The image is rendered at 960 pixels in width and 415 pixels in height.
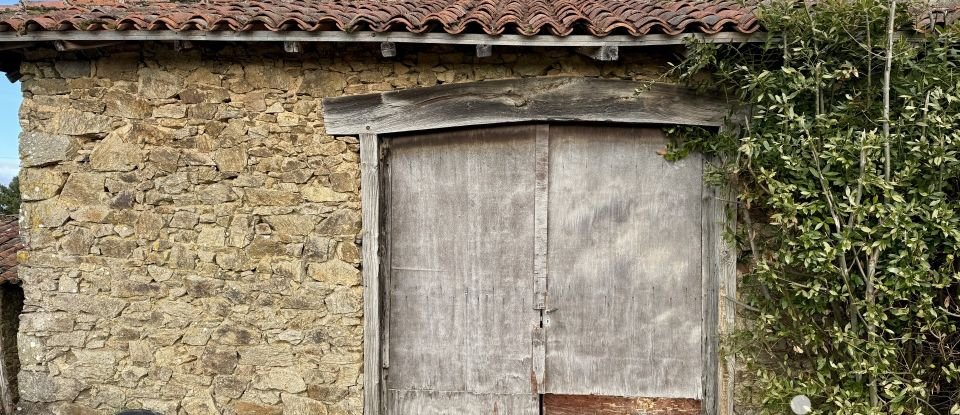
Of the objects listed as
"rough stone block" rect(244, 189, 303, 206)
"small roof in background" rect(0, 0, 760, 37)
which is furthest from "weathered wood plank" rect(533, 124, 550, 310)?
"rough stone block" rect(244, 189, 303, 206)

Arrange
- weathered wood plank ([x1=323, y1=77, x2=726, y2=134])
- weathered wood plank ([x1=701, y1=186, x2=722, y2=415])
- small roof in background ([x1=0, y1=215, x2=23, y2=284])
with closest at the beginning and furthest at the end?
weathered wood plank ([x1=323, y1=77, x2=726, y2=134])
weathered wood plank ([x1=701, y1=186, x2=722, y2=415])
small roof in background ([x1=0, y1=215, x2=23, y2=284])

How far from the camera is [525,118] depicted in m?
3.66

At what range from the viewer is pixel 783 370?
3566mm

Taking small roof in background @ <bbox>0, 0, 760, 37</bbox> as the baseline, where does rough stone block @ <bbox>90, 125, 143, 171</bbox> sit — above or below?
below

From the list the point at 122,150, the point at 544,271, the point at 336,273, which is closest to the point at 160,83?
the point at 122,150

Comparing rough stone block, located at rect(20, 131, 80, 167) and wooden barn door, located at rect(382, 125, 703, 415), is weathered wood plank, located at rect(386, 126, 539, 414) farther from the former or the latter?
rough stone block, located at rect(20, 131, 80, 167)

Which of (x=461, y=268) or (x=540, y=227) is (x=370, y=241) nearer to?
(x=461, y=268)

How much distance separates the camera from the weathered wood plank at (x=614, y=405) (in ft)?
12.6

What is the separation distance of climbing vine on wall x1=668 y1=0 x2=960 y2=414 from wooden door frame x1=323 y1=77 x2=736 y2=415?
0.83ft

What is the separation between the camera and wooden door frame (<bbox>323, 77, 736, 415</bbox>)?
360cm

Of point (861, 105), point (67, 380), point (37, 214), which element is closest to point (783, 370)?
point (861, 105)

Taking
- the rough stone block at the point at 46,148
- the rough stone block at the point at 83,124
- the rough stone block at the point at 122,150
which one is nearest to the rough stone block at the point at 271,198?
the rough stone block at the point at 122,150

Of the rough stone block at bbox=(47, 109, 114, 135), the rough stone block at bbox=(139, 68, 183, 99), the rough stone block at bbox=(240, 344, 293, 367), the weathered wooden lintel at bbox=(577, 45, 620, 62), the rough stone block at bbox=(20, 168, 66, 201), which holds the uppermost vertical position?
the weathered wooden lintel at bbox=(577, 45, 620, 62)

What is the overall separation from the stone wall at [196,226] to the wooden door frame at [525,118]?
85mm
